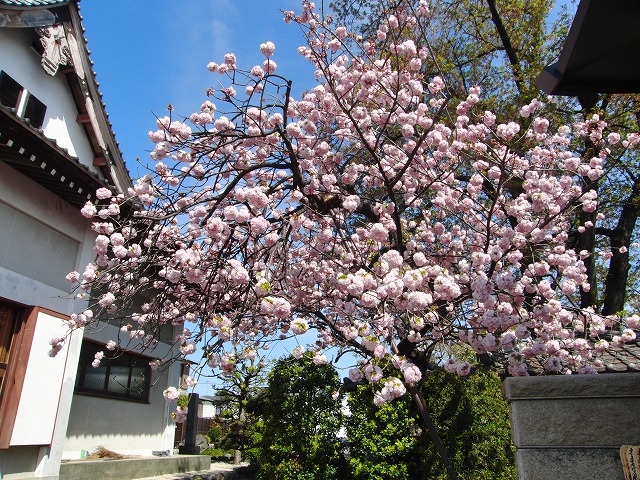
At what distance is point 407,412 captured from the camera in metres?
6.61

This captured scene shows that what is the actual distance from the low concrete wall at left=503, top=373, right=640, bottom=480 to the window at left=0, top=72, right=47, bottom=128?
6.71m

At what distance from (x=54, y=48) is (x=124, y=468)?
22.3 feet

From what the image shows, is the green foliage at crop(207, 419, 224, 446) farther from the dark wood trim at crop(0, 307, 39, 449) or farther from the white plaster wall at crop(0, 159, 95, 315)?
the dark wood trim at crop(0, 307, 39, 449)

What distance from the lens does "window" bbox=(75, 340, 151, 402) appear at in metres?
7.85

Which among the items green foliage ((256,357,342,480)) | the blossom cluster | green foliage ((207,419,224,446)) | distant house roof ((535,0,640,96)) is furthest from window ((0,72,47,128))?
green foliage ((207,419,224,446))

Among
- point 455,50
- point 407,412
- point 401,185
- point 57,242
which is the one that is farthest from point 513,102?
point 57,242

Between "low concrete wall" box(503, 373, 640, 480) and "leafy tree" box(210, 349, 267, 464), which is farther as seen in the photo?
"leafy tree" box(210, 349, 267, 464)

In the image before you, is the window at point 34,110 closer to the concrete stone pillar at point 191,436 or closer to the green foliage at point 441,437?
the green foliage at point 441,437

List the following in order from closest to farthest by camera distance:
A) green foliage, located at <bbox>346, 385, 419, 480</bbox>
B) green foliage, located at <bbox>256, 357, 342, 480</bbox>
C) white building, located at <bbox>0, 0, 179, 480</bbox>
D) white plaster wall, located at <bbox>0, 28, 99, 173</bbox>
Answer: white building, located at <bbox>0, 0, 179, 480</bbox> → green foliage, located at <bbox>346, 385, 419, 480</bbox> → white plaster wall, located at <bbox>0, 28, 99, 173</bbox> → green foliage, located at <bbox>256, 357, 342, 480</bbox>

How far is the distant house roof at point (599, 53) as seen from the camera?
9.59 feet

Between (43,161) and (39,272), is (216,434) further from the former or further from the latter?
(43,161)

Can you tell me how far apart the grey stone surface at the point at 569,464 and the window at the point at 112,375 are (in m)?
5.85

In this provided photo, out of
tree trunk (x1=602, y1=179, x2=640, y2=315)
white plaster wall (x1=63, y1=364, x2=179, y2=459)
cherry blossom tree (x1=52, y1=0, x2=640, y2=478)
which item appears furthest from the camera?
tree trunk (x1=602, y1=179, x2=640, y2=315)

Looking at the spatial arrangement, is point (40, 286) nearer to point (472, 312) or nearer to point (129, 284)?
point (129, 284)
